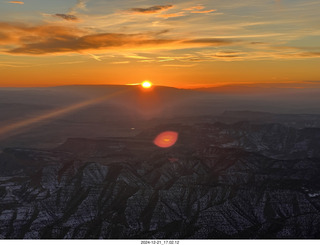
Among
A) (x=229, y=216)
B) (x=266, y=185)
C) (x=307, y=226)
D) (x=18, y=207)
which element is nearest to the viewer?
(x=307, y=226)

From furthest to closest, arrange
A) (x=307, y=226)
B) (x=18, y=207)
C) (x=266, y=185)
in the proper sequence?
(x=266, y=185) → (x=18, y=207) → (x=307, y=226)

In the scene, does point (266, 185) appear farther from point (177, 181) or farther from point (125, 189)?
point (125, 189)

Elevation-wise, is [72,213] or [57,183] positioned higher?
[57,183]

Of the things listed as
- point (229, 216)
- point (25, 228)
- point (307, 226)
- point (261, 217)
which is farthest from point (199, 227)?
point (25, 228)

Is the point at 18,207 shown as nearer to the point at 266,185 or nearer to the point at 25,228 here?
the point at 25,228

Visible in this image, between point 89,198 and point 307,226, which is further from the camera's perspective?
point 89,198

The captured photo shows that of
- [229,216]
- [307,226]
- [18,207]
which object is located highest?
[18,207]

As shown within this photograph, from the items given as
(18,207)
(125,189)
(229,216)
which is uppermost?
(125,189)

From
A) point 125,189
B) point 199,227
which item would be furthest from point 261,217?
point 125,189

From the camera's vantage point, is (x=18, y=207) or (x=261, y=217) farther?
(x=18, y=207)
